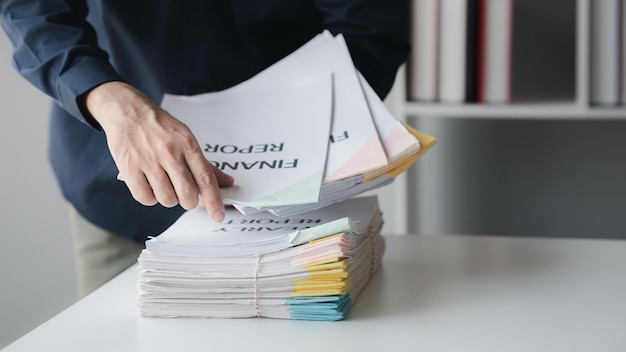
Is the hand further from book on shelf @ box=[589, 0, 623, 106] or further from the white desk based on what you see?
book on shelf @ box=[589, 0, 623, 106]

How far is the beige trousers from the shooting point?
4.61 ft

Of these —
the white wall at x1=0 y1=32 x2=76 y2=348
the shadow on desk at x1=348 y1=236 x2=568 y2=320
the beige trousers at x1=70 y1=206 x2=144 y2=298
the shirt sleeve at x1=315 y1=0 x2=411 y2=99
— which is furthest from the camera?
the white wall at x1=0 y1=32 x2=76 y2=348

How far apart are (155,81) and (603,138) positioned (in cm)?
120

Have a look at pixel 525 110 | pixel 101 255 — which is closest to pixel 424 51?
pixel 525 110

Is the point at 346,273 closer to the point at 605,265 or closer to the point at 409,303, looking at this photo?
the point at 409,303

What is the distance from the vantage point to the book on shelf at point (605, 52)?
5.61ft

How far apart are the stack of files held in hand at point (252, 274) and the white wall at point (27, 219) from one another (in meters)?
1.40

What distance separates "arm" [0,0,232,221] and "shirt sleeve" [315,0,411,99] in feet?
1.20

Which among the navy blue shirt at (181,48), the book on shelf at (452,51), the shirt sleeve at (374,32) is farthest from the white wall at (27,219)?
the shirt sleeve at (374,32)

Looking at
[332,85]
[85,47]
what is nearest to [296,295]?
[332,85]

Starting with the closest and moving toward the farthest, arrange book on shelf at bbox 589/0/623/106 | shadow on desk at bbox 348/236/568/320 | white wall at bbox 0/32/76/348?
1. shadow on desk at bbox 348/236/568/320
2. book on shelf at bbox 589/0/623/106
3. white wall at bbox 0/32/76/348

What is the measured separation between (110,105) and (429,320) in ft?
1.28

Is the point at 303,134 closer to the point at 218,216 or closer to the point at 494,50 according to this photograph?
the point at 218,216

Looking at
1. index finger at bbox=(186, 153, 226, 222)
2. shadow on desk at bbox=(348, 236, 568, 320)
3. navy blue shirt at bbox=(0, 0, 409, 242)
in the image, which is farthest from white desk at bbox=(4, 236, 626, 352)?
navy blue shirt at bbox=(0, 0, 409, 242)
